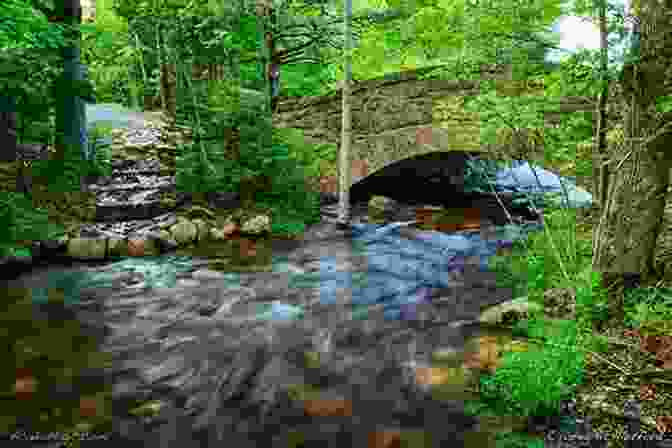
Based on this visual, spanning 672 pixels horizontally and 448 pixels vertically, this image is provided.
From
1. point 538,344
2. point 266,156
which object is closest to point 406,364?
point 538,344

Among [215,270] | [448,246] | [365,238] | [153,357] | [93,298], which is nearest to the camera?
[153,357]

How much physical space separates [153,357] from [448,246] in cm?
554

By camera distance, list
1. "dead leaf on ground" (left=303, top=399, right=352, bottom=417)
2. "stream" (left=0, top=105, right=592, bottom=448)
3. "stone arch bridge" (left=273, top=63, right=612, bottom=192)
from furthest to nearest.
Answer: "stone arch bridge" (left=273, top=63, right=612, bottom=192) → "dead leaf on ground" (left=303, top=399, right=352, bottom=417) → "stream" (left=0, top=105, right=592, bottom=448)

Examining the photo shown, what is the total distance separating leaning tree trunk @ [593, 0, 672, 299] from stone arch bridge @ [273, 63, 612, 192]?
208 inches

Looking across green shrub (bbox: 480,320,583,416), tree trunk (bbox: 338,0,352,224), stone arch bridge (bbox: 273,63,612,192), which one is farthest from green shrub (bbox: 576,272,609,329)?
stone arch bridge (bbox: 273,63,612,192)

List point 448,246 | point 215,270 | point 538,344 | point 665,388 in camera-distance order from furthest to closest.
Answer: point 448,246 → point 215,270 → point 538,344 → point 665,388

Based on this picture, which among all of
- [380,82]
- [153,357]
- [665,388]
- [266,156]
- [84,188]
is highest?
[380,82]

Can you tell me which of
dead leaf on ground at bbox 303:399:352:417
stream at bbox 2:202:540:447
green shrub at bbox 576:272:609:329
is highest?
green shrub at bbox 576:272:609:329

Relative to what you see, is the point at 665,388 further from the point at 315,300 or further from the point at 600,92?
the point at 315,300

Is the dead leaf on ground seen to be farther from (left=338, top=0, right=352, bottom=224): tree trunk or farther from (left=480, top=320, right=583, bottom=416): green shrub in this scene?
(left=338, top=0, right=352, bottom=224): tree trunk

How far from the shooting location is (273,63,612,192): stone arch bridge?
980cm

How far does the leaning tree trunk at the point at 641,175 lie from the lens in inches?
149

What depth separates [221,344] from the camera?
4.76 metres

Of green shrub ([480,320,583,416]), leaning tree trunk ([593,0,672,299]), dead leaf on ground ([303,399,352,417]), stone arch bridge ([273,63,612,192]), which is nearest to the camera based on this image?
green shrub ([480,320,583,416])
